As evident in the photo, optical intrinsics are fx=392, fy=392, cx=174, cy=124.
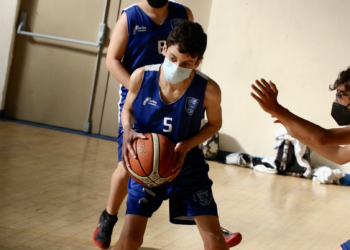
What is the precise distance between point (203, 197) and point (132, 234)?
0.40 metres

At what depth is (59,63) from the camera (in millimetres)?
5941

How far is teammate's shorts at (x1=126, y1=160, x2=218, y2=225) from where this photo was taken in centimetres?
195

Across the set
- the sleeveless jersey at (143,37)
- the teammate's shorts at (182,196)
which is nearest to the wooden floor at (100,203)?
the teammate's shorts at (182,196)

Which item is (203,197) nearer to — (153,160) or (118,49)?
(153,160)

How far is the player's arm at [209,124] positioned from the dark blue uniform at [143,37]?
56 centimetres

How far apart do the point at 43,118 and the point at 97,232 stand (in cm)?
405

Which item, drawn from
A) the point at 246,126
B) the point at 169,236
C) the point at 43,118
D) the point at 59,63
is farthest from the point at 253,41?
the point at 169,236

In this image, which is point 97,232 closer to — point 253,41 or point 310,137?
Result: point 310,137

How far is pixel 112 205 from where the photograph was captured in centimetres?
241

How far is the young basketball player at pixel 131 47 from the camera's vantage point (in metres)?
2.38

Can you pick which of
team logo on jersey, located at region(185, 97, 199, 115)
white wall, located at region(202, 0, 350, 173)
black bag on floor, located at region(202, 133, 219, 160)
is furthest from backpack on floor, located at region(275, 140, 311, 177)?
team logo on jersey, located at region(185, 97, 199, 115)

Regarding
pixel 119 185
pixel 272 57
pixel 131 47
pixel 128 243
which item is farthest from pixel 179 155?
pixel 272 57

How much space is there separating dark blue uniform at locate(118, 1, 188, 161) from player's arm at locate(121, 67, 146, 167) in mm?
323

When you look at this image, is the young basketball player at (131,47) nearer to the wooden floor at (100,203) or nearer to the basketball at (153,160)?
the wooden floor at (100,203)
